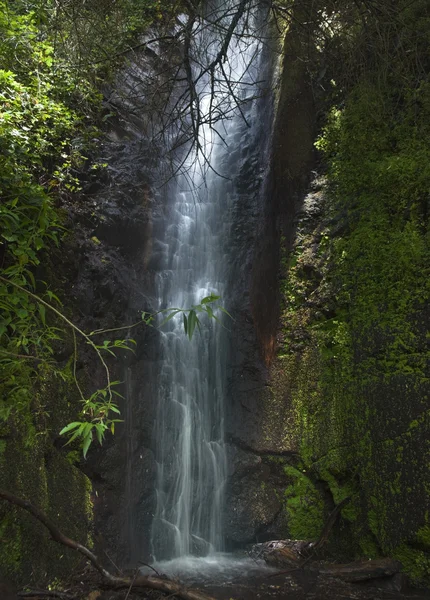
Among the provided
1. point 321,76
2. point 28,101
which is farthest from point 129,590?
point 321,76

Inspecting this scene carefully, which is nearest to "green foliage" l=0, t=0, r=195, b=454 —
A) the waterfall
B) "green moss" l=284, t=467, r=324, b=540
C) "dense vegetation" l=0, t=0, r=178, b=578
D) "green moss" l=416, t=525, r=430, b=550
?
"dense vegetation" l=0, t=0, r=178, b=578

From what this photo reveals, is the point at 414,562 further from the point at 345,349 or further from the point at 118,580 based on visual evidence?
the point at 118,580

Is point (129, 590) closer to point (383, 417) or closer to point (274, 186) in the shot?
point (383, 417)

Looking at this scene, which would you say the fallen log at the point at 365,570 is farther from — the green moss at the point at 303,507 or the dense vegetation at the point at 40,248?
the dense vegetation at the point at 40,248

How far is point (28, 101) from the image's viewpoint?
5227mm

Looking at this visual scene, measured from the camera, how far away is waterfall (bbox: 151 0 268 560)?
216 inches

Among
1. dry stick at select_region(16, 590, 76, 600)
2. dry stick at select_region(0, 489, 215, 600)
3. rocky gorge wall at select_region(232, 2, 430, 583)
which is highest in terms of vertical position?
rocky gorge wall at select_region(232, 2, 430, 583)

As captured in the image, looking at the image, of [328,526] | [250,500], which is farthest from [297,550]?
[250,500]

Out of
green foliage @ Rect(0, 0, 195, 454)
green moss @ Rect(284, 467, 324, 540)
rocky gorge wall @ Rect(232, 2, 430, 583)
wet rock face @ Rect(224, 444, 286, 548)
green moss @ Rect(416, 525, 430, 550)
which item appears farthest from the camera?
wet rock face @ Rect(224, 444, 286, 548)

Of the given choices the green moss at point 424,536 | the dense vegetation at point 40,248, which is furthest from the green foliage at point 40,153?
the green moss at point 424,536

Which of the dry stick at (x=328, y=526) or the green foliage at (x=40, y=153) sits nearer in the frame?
the green foliage at (x=40, y=153)

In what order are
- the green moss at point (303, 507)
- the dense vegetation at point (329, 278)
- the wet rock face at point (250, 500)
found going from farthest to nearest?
the wet rock face at point (250, 500) → the green moss at point (303, 507) → the dense vegetation at point (329, 278)

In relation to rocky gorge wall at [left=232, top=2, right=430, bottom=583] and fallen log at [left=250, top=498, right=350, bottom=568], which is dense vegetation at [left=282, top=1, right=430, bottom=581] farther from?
fallen log at [left=250, top=498, right=350, bottom=568]

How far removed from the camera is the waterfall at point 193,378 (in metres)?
5.50
